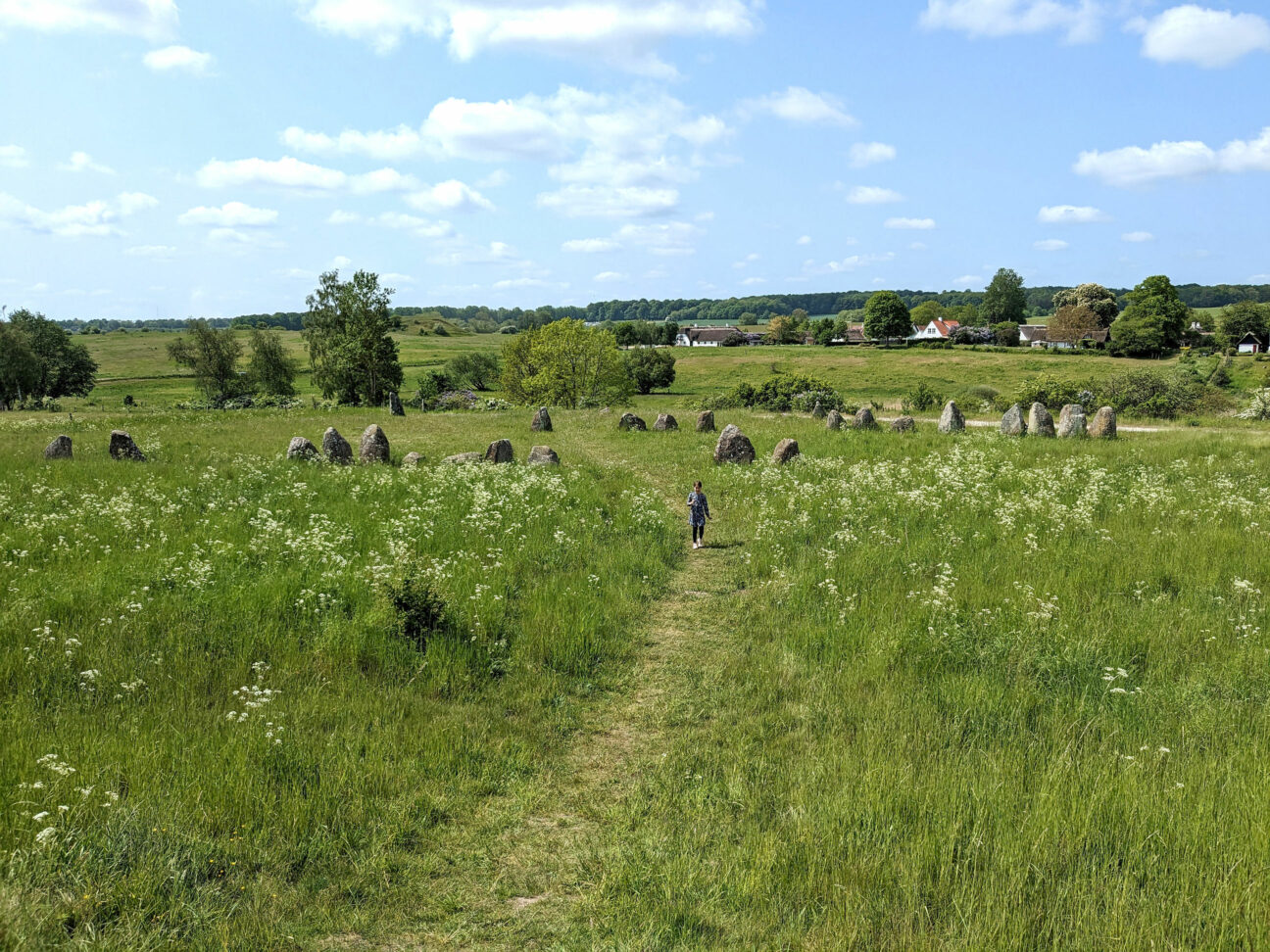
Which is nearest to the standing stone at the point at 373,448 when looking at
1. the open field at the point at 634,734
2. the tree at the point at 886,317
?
the open field at the point at 634,734

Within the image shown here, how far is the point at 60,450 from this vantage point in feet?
79.4

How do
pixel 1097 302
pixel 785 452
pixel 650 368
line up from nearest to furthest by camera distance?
pixel 785 452 < pixel 650 368 < pixel 1097 302

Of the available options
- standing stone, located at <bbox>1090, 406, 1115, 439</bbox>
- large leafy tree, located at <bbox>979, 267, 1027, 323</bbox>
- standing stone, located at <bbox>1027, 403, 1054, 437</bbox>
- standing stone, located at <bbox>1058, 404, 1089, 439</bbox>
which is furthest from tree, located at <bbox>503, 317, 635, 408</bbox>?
large leafy tree, located at <bbox>979, 267, 1027, 323</bbox>

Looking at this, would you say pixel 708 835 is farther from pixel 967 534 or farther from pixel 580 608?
pixel 967 534

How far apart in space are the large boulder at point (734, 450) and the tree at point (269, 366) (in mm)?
71236

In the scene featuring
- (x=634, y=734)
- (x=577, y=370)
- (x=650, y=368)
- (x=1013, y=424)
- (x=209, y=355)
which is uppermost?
(x=209, y=355)

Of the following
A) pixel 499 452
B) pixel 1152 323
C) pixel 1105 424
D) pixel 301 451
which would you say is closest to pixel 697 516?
pixel 499 452

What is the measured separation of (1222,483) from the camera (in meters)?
17.1

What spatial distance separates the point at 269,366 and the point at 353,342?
79.5 feet

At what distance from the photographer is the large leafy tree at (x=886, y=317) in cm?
12194

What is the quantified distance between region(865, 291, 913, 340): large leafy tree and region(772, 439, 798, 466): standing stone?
10845 cm

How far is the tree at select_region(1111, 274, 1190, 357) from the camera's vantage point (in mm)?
87375

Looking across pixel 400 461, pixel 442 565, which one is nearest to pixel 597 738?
pixel 442 565

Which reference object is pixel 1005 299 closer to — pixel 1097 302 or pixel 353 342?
pixel 1097 302
